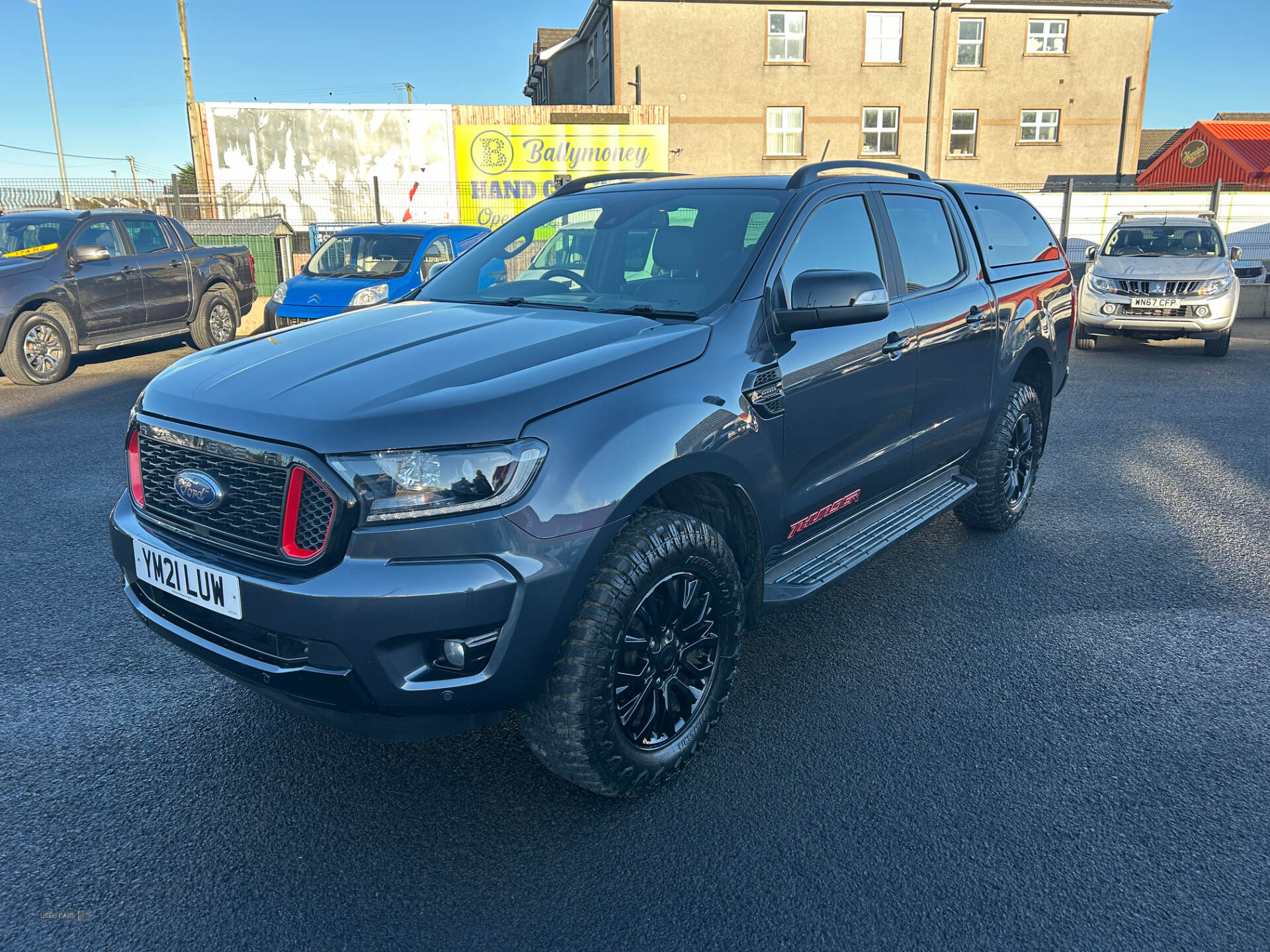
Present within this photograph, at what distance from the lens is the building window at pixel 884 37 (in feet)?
101

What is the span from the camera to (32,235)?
10273mm

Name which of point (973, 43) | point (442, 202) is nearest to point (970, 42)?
point (973, 43)

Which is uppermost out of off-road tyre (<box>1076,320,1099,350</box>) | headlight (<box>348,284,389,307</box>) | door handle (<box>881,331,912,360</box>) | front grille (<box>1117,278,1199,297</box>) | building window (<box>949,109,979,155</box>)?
building window (<box>949,109,979,155</box>)

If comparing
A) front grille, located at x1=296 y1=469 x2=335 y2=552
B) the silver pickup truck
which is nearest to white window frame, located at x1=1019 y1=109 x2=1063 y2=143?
the silver pickup truck

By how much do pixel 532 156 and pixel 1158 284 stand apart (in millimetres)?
19520

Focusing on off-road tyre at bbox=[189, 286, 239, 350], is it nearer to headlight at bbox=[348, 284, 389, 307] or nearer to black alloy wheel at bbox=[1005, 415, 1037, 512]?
headlight at bbox=[348, 284, 389, 307]

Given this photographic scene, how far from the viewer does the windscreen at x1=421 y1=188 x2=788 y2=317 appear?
3305 mm

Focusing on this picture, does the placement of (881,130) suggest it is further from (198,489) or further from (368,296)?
(198,489)

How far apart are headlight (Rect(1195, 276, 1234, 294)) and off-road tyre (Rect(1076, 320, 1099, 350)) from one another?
5.22 feet

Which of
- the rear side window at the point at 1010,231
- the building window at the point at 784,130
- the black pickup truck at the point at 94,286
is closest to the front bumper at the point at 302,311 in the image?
the black pickup truck at the point at 94,286

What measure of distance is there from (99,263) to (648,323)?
9843 mm

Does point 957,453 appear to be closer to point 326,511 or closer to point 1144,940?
point 1144,940

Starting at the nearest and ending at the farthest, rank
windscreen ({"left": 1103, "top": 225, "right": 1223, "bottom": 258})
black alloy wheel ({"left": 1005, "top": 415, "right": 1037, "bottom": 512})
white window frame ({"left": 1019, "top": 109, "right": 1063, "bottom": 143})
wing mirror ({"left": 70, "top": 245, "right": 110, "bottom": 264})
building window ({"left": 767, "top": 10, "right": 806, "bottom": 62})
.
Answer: black alloy wheel ({"left": 1005, "top": 415, "right": 1037, "bottom": 512})
wing mirror ({"left": 70, "top": 245, "right": 110, "bottom": 264})
windscreen ({"left": 1103, "top": 225, "right": 1223, "bottom": 258})
building window ({"left": 767, "top": 10, "right": 806, "bottom": 62})
white window frame ({"left": 1019, "top": 109, "right": 1063, "bottom": 143})

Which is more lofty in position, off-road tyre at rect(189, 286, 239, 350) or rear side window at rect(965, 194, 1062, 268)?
rear side window at rect(965, 194, 1062, 268)
